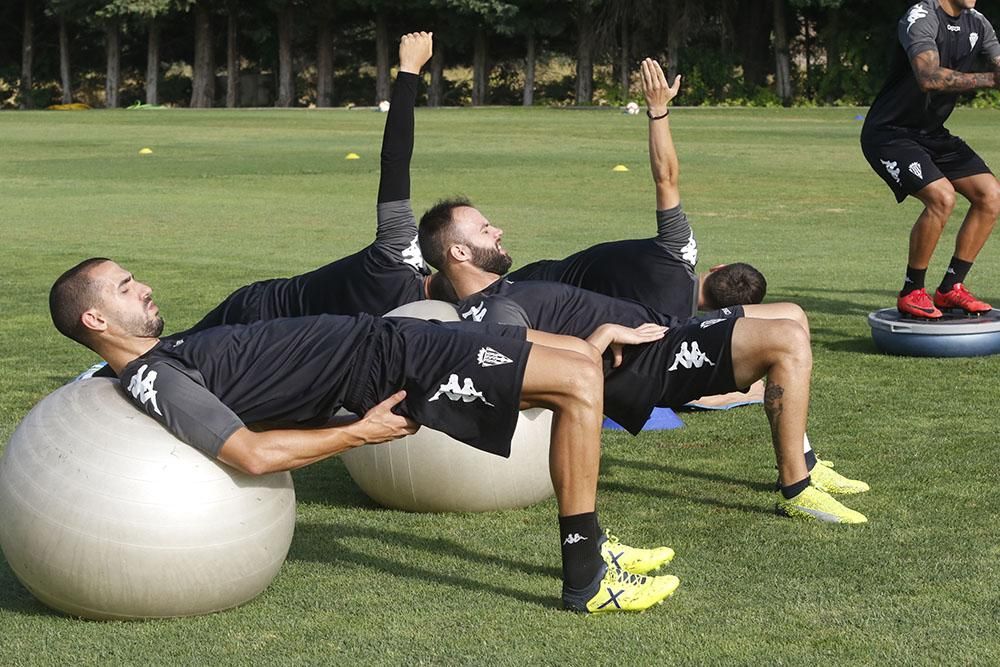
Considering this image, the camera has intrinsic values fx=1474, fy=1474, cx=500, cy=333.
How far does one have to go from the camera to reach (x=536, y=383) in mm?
4996

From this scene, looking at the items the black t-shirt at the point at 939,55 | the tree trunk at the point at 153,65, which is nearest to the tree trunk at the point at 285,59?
the tree trunk at the point at 153,65

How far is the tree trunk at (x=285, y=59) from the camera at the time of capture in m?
52.9

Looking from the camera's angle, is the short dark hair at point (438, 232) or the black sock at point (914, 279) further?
the black sock at point (914, 279)

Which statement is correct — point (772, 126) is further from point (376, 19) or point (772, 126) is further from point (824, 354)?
point (824, 354)

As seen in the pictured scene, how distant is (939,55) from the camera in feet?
32.1

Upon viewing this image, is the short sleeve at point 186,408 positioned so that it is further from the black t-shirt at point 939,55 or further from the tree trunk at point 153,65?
the tree trunk at point 153,65

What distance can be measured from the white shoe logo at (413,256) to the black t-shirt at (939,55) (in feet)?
14.1

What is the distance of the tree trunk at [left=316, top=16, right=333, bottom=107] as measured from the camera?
53969 millimetres

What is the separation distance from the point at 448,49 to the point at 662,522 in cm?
4903

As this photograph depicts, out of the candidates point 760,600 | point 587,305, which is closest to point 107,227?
point 587,305

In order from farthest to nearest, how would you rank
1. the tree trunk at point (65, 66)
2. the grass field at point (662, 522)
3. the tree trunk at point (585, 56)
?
1. the tree trunk at point (65, 66)
2. the tree trunk at point (585, 56)
3. the grass field at point (662, 522)

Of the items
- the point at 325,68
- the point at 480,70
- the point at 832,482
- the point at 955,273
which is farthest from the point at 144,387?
the point at 325,68

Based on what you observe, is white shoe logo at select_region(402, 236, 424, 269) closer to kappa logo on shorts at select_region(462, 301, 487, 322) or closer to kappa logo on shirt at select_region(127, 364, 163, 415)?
kappa logo on shorts at select_region(462, 301, 487, 322)

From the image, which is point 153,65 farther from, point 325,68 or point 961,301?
point 961,301
